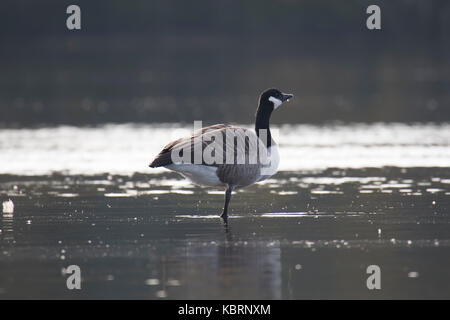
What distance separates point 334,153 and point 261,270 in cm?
1269

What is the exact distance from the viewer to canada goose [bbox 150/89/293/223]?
1401 centimetres

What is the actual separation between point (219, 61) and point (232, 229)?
57442mm

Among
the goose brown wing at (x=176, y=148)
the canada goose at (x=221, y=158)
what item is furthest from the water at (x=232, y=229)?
the goose brown wing at (x=176, y=148)

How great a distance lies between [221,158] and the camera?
46.8 feet

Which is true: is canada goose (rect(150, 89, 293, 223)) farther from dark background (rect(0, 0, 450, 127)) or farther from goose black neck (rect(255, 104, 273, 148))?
dark background (rect(0, 0, 450, 127))

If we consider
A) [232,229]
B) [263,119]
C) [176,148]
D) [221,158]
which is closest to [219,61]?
[263,119]

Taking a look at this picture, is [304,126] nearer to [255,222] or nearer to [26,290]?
[255,222]

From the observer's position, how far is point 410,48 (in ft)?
269

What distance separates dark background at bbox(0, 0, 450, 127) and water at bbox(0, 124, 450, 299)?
12.6 metres

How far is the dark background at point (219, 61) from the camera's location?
38.3 metres

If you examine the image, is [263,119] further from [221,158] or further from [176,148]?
[176,148]

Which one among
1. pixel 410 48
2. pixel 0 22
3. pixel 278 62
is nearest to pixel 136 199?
pixel 278 62

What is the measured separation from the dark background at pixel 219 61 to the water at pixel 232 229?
1255cm

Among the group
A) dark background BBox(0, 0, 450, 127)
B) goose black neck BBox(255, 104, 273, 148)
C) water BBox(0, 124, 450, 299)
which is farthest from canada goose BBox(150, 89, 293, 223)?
dark background BBox(0, 0, 450, 127)
